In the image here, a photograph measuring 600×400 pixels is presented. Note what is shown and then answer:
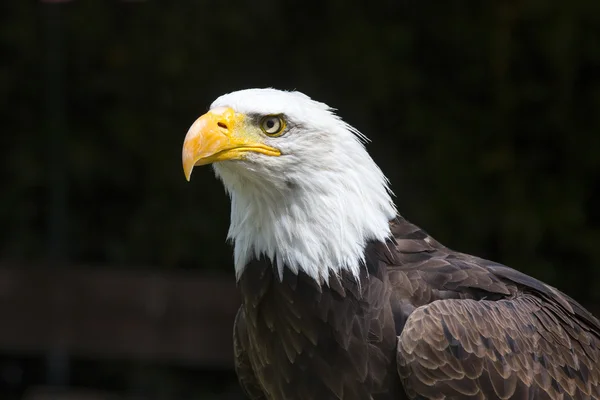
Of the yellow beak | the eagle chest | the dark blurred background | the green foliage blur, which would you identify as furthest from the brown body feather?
the green foliage blur

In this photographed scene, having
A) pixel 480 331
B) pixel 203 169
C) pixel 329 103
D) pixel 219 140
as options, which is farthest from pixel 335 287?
pixel 203 169

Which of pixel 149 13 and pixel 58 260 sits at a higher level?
pixel 149 13

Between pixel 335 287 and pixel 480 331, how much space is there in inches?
16.5

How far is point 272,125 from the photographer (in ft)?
8.76

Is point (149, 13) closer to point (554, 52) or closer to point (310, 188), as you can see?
point (554, 52)

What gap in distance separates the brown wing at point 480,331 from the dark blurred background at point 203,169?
74.9 inches

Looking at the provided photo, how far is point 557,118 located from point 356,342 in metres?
2.82

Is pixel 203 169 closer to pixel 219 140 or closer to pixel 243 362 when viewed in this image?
pixel 243 362

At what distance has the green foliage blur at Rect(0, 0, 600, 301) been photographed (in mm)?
5156

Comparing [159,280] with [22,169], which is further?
[22,169]

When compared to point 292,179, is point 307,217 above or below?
below

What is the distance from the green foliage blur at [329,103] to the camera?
203 inches

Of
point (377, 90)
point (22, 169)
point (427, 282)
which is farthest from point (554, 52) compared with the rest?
point (22, 169)

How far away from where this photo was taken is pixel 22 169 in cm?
578
